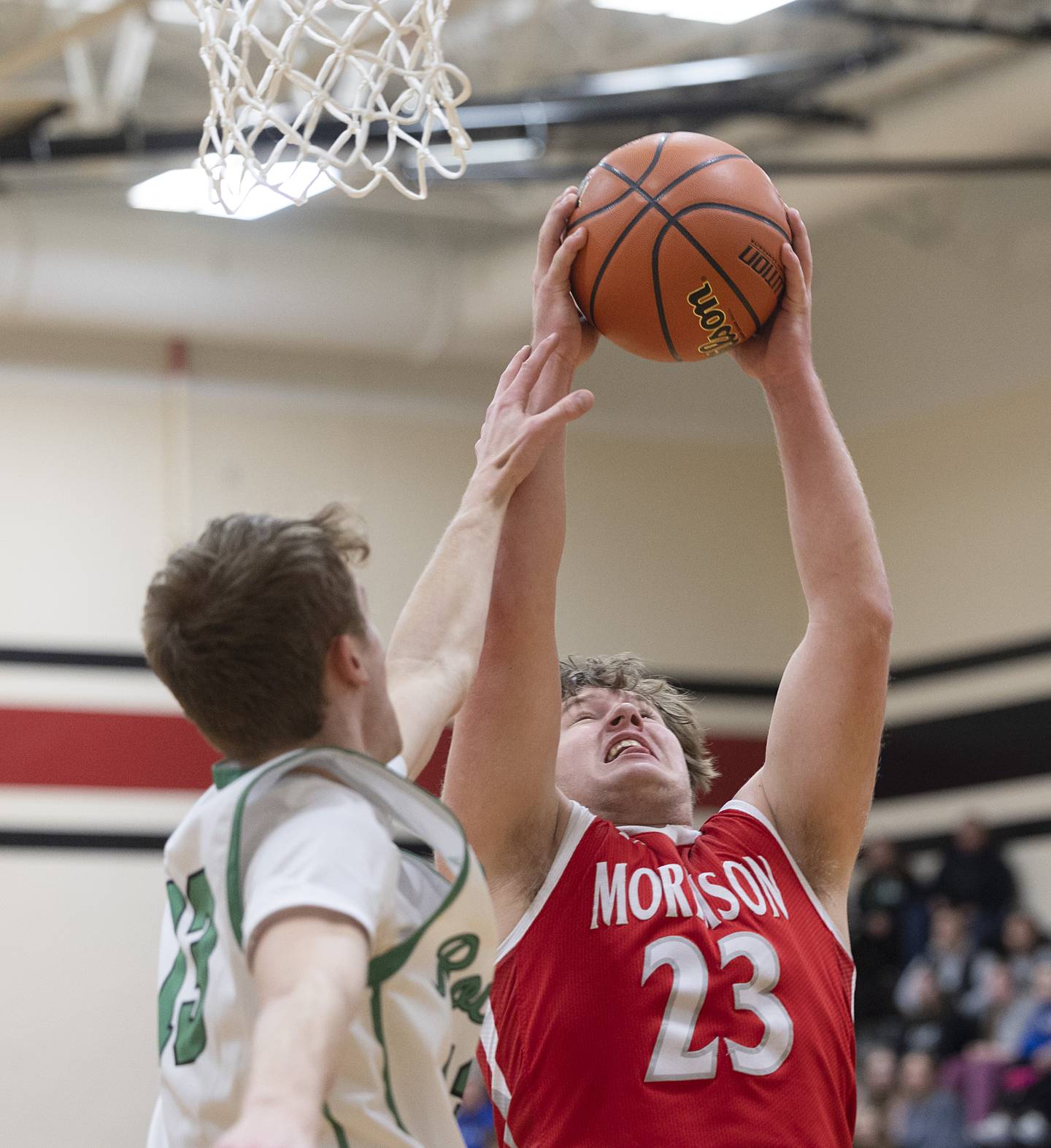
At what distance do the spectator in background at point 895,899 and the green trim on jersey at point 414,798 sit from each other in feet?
32.5

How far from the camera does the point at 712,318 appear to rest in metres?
3.09

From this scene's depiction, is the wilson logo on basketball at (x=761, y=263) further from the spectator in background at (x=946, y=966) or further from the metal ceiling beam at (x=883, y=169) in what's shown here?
the spectator in background at (x=946, y=966)

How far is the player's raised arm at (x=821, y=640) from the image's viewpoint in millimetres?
3027

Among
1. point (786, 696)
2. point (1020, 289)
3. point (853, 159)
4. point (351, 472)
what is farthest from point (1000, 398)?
point (786, 696)

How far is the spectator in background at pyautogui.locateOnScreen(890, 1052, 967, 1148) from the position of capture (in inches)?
379

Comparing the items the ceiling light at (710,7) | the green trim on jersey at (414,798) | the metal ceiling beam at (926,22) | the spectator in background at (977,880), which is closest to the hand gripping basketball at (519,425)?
the green trim on jersey at (414,798)

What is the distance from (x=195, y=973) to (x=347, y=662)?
0.43 metres

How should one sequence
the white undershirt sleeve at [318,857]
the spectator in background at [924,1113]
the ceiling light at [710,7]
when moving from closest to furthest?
1. the white undershirt sleeve at [318,857]
2. the ceiling light at [710,7]
3. the spectator in background at [924,1113]

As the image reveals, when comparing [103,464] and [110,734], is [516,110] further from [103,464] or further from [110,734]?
[110,734]

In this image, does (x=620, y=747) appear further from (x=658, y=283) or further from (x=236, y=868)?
(x=236, y=868)

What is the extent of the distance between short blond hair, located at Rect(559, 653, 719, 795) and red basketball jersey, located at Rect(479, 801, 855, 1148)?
335 millimetres

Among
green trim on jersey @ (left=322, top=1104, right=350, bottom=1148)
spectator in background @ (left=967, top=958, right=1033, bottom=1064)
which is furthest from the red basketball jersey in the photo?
spectator in background @ (left=967, top=958, right=1033, bottom=1064)

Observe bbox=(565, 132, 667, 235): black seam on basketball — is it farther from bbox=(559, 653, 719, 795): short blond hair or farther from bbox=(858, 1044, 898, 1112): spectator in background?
bbox=(858, 1044, 898, 1112): spectator in background

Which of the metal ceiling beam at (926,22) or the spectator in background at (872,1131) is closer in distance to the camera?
the metal ceiling beam at (926,22)
